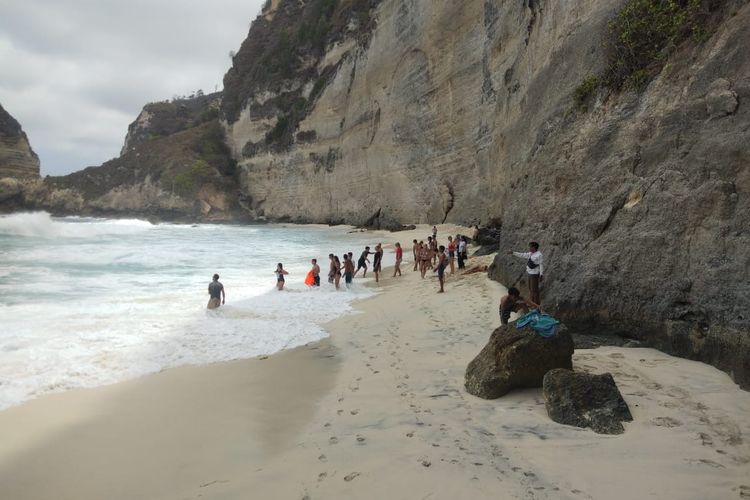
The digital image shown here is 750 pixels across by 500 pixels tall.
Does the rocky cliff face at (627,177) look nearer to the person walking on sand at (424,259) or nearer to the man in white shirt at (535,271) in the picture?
the man in white shirt at (535,271)

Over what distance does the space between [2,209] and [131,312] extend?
6059cm

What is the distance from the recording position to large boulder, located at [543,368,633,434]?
366 centimetres

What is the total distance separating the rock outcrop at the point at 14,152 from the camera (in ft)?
185

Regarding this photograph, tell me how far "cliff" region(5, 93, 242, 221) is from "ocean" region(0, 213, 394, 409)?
138ft

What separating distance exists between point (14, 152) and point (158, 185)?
1823 cm

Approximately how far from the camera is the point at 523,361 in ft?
14.6

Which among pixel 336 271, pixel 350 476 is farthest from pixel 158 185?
pixel 350 476

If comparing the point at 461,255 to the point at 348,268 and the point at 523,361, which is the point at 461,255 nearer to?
the point at 348,268

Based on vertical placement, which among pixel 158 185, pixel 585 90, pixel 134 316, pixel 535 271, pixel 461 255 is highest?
pixel 158 185

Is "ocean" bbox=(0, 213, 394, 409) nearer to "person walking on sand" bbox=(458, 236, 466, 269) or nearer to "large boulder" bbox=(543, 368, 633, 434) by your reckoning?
"person walking on sand" bbox=(458, 236, 466, 269)

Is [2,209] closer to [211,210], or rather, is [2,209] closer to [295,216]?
[211,210]

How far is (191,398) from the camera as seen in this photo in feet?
16.9

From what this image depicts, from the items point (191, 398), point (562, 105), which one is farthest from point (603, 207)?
point (191, 398)

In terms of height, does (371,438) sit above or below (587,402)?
below
